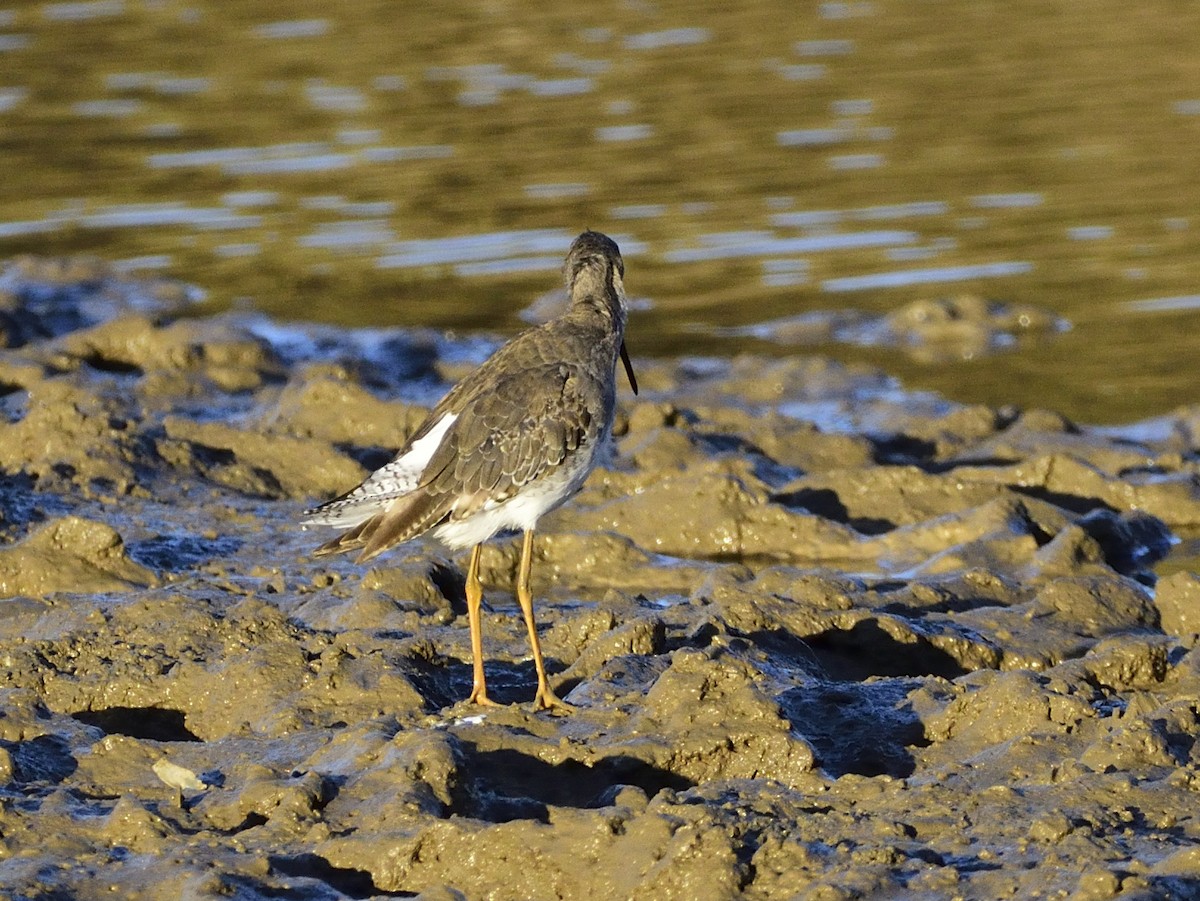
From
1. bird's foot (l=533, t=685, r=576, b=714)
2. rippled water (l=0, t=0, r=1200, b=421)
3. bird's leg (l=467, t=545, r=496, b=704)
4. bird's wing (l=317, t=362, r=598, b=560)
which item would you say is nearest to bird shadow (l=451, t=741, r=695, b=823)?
bird's foot (l=533, t=685, r=576, b=714)

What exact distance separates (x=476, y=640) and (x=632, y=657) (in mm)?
543

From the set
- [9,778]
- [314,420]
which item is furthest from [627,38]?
[9,778]

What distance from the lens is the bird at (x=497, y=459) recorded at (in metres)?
6.24

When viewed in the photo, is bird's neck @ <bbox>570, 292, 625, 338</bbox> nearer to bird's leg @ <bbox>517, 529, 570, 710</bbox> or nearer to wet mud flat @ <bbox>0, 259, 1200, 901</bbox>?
bird's leg @ <bbox>517, 529, 570, 710</bbox>

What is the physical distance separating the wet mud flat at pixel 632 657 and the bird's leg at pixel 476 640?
118 millimetres

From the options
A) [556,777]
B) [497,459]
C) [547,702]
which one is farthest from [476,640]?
[556,777]

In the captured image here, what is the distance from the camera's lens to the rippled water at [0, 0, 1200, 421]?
12.4 meters

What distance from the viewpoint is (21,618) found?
681cm

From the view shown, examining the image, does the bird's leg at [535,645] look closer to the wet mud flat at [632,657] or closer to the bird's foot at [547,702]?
the bird's foot at [547,702]

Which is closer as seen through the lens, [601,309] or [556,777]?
[556,777]

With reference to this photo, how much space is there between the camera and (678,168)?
15.8 metres

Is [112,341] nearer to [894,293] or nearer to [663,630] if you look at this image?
[894,293]

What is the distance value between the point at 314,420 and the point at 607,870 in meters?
5.62

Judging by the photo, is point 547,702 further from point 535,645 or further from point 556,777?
point 556,777
